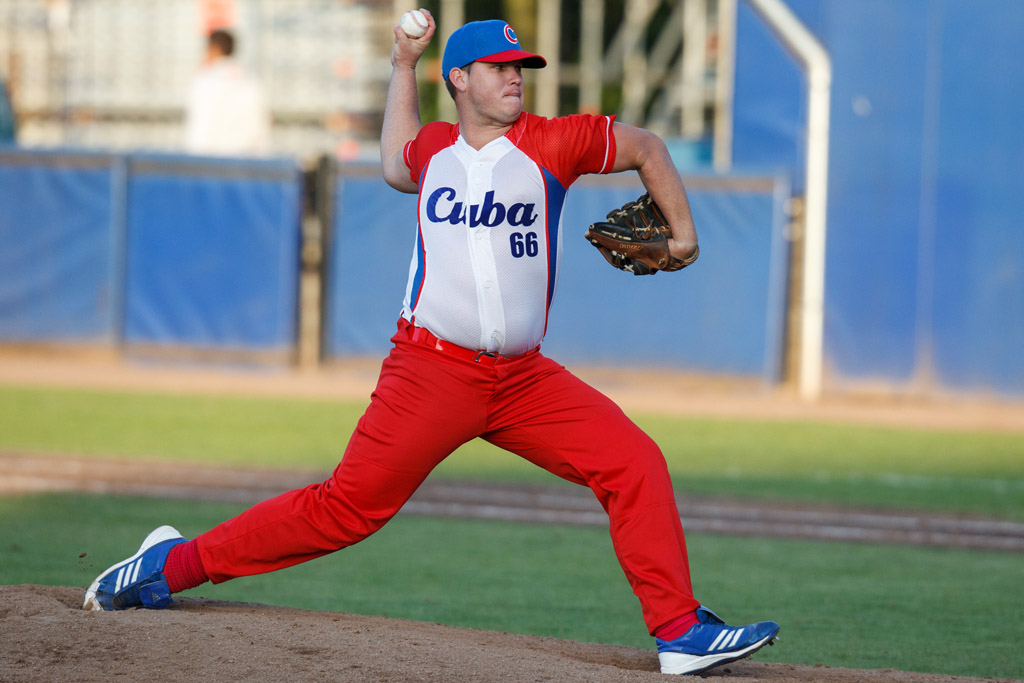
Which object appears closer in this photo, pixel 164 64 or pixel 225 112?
pixel 225 112

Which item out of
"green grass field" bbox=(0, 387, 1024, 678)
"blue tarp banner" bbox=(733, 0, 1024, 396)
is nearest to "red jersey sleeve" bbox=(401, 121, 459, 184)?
"green grass field" bbox=(0, 387, 1024, 678)

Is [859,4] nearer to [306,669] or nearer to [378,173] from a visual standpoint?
[378,173]

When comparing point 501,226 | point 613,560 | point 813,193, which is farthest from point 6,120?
point 501,226

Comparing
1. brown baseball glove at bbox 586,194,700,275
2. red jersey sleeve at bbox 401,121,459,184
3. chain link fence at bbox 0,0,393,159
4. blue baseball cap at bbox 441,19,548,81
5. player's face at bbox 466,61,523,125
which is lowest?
brown baseball glove at bbox 586,194,700,275

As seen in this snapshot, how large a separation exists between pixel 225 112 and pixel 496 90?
9.71 metres

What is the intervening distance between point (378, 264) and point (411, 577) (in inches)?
290

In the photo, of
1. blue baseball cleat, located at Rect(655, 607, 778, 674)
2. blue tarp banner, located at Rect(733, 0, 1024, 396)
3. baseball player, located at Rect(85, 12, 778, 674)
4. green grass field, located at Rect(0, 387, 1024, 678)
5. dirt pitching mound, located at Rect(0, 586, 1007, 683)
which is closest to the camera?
dirt pitching mound, located at Rect(0, 586, 1007, 683)

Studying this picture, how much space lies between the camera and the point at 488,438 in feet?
13.5

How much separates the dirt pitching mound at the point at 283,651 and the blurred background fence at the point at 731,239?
8.13m

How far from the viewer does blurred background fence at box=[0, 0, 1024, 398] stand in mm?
11656

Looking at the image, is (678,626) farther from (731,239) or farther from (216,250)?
(216,250)

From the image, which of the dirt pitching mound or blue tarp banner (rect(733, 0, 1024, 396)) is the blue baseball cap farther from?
blue tarp banner (rect(733, 0, 1024, 396))

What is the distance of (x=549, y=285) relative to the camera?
400cm

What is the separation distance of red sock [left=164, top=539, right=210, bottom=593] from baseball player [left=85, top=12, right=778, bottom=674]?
97 mm
